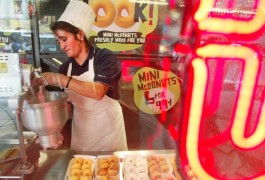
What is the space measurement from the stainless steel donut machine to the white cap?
664 mm

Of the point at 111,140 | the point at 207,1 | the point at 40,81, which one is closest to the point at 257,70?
the point at 207,1

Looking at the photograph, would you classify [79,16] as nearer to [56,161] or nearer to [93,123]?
[93,123]

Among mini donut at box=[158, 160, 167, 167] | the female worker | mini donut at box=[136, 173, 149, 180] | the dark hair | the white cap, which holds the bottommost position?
mini donut at box=[136, 173, 149, 180]

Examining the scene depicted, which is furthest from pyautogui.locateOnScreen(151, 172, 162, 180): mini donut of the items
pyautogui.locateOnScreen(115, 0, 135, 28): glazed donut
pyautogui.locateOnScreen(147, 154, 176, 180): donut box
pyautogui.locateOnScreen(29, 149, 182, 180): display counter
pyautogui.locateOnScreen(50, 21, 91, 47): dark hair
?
pyautogui.locateOnScreen(115, 0, 135, 28): glazed donut

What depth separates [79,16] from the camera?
173cm

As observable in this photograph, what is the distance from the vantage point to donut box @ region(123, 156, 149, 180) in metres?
1.38

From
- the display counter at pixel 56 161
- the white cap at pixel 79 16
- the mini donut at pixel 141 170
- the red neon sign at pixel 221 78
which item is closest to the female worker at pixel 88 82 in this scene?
the white cap at pixel 79 16

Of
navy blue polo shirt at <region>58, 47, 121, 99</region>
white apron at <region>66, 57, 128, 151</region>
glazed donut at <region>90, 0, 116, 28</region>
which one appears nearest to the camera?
navy blue polo shirt at <region>58, 47, 121, 99</region>

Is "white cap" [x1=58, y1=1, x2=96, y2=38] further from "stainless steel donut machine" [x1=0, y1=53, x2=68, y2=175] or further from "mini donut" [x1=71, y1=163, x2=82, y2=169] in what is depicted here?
"mini donut" [x1=71, y1=163, x2=82, y2=169]

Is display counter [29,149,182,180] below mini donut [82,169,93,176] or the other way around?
the other way around

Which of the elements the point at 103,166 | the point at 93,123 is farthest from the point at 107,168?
the point at 93,123

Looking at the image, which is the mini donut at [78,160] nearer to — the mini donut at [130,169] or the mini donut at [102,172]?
the mini donut at [102,172]

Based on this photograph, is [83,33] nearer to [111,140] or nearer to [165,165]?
[111,140]

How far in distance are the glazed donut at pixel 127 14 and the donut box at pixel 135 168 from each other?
5.67 feet
